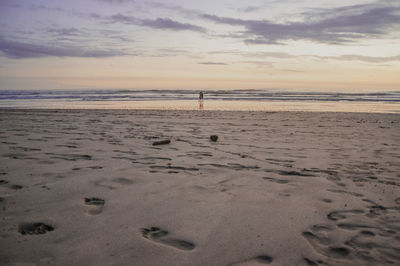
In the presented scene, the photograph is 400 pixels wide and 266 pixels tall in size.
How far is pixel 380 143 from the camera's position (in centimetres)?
689

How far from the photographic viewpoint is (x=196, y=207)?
295 cm

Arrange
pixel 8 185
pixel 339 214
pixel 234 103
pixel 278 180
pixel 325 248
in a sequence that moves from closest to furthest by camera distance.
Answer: pixel 325 248
pixel 339 214
pixel 8 185
pixel 278 180
pixel 234 103

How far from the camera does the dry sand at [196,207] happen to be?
2.15 meters

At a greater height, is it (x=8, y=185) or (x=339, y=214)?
(x=8, y=185)

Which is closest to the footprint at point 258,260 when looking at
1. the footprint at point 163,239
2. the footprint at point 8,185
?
the footprint at point 163,239

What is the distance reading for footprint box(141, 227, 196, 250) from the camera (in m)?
2.23

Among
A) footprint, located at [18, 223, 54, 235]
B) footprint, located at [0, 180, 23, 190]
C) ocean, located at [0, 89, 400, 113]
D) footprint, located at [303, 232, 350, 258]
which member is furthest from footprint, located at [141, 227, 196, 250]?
ocean, located at [0, 89, 400, 113]

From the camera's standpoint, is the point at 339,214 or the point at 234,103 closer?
the point at 339,214

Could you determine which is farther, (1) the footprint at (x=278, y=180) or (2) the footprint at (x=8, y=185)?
(1) the footprint at (x=278, y=180)

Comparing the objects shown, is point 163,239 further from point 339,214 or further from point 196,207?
point 339,214

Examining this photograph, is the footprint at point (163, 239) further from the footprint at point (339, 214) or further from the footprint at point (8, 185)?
the footprint at point (8, 185)

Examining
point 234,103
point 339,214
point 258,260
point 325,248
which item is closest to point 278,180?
point 339,214

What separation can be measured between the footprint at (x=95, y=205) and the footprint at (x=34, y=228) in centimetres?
39

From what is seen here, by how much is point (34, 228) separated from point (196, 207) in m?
1.39
